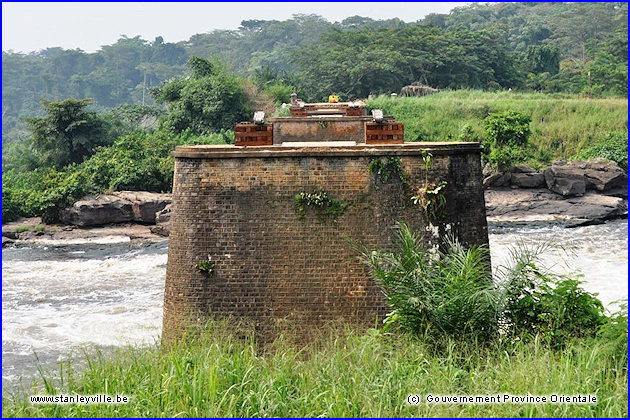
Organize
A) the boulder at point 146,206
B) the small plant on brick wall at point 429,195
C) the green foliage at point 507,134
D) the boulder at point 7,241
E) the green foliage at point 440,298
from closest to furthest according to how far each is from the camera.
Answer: the green foliage at point 440,298, the small plant on brick wall at point 429,195, the boulder at point 7,241, the boulder at point 146,206, the green foliage at point 507,134

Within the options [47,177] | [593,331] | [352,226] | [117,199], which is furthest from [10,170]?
[593,331]

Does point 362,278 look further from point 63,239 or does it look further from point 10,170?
point 10,170

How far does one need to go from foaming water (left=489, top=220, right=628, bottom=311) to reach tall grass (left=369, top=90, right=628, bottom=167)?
33.1 ft

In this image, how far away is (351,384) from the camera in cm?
611

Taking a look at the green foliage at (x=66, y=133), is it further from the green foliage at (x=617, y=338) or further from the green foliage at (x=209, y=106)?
the green foliage at (x=617, y=338)

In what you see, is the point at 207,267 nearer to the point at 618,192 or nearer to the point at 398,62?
the point at 618,192

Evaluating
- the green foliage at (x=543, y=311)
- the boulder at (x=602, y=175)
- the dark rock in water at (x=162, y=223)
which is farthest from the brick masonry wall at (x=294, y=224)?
the boulder at (x=602, y=175)

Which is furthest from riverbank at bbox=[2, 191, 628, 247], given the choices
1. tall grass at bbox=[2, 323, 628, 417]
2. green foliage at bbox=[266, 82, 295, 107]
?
tall grass at bbox=[2, 323, 628, 417]

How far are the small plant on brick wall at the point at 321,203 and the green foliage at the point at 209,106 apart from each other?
24915mm

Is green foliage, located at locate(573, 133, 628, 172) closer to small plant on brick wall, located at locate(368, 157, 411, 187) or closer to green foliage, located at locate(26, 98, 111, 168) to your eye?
green foliage, located at locate(26, 98, 111, 168)

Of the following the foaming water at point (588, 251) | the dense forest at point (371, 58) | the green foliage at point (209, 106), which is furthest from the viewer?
the dense forest at point (371, 58)

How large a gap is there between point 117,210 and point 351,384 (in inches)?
787

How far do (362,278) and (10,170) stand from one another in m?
29.7

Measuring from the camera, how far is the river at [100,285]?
12.8m
